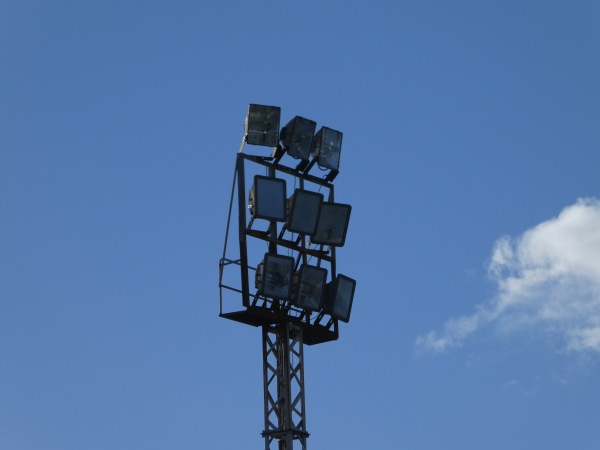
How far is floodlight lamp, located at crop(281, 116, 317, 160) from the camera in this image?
59.8 meters

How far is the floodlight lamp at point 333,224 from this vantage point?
196 feet

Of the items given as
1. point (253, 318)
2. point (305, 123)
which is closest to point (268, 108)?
point (305, 123)

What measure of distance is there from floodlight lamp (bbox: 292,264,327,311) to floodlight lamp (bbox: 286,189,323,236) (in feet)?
3.72

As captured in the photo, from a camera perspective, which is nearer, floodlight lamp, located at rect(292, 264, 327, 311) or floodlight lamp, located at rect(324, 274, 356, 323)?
floodlight lamp, located at rect(292, 264, 327, 311)

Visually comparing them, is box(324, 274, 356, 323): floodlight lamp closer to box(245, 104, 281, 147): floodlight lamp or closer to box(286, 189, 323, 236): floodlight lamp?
box(286, 189, 323, 236): floodlight lamp

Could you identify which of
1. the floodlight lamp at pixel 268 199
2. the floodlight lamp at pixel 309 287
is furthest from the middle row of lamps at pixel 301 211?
the floodlight lamp at pixel 309 287

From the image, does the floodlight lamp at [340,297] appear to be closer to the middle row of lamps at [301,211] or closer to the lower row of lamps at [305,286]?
the lower row of lamps at [305,286]

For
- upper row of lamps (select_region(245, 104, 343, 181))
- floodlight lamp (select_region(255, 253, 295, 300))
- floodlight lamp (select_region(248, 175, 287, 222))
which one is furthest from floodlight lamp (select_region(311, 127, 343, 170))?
floodlight lamp (select_region(255, 253, 295, 300))

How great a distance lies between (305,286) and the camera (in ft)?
194

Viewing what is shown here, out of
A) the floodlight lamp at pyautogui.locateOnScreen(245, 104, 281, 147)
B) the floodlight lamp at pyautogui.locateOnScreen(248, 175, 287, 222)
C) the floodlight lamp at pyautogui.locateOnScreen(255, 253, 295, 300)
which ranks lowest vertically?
the floodlight lamp at pyautogui.locateOnScreen(255, 253, 295, 300)

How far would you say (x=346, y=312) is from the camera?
60156mm

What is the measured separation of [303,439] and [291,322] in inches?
138

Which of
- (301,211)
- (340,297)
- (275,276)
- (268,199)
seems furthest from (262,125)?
(340,297)

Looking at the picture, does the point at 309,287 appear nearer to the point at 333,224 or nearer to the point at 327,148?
the point at 333,224
